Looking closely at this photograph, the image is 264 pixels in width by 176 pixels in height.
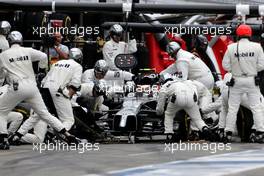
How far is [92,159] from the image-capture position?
10.9m

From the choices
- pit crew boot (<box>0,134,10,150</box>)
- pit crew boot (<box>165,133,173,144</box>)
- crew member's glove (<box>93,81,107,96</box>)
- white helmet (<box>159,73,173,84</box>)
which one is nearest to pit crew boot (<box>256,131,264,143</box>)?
pit crew boot (<box>165,133,173,144</box>)

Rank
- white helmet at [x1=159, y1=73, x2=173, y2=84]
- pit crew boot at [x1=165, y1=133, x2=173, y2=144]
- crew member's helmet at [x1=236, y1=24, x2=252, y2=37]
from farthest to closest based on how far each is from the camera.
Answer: white helmet at [x1=159, y1=73, x2=173, y2=84], pit crew boot at [x1=165, y1=133, x2=173, y2=144], crew member's helmet at [x1=236, y1=24, x2=252, y2=37]

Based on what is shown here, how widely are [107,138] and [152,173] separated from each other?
212 inches

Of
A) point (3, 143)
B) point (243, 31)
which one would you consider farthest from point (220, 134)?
point (3, 143)

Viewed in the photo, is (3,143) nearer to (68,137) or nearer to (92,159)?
(68,137)

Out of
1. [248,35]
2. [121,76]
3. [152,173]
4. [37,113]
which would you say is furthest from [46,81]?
[152,173]

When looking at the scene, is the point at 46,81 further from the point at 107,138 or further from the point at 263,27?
the point at 263,27

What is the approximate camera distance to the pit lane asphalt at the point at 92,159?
950 cm

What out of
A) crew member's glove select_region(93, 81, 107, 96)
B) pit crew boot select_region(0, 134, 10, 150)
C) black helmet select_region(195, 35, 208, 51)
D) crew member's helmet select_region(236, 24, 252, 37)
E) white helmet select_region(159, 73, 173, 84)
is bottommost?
pit crew boot select_region(0, 134, 10, 150)

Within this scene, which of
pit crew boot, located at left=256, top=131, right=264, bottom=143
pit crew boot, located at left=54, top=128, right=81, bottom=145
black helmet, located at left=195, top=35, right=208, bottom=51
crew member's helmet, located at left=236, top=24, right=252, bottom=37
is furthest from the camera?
black helmet, located at left=195, top=35, right=208, bottom=51

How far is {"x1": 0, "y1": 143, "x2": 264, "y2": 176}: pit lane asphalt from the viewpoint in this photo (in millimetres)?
9500

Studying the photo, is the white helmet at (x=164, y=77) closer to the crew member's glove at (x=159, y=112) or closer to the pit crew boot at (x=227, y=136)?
the crew member's glove at (x=159, y=112)

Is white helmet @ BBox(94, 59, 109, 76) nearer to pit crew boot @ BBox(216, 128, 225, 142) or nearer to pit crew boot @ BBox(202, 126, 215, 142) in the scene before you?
pit crew boot @ BBox(202, 126, 215, 142)

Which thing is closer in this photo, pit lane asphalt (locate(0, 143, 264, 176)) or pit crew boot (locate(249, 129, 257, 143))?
pit lane asphalt (locate(0, 143, 264, 176))
